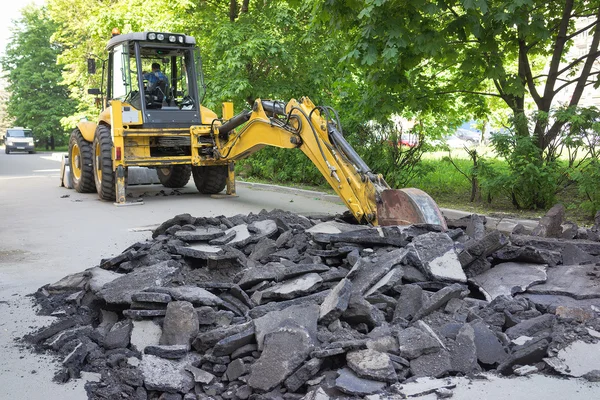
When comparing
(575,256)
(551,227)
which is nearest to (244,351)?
(575,256)

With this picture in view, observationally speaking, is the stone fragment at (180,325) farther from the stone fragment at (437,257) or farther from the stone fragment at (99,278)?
the stone fragment at (437,257)

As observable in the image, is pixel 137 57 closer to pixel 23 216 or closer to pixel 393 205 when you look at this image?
pixel 23 216

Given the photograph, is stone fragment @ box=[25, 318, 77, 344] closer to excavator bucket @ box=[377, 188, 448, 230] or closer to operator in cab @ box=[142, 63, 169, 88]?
excavator bucket @ box=[377, 188, 448, 230]

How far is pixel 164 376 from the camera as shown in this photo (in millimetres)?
4223

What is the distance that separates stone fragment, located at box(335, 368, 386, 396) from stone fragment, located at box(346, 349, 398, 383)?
4 centimetres

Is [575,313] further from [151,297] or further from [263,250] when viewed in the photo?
[151,297]

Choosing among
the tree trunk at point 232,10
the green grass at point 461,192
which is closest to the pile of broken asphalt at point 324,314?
the green grass at point 461,192

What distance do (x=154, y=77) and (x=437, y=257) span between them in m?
9.68

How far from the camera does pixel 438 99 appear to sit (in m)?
11.9

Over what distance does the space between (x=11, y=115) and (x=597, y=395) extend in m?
62.8

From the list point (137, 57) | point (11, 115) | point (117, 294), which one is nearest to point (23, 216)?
point (137, 57)

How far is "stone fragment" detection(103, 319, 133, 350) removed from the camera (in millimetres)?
4738

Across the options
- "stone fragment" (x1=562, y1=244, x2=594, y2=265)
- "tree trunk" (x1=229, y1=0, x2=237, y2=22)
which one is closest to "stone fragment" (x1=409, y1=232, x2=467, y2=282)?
"stone fragment" (x1=562, y1=244, x2=594, y2=265)

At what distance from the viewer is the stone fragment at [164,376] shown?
4125 millimetres
